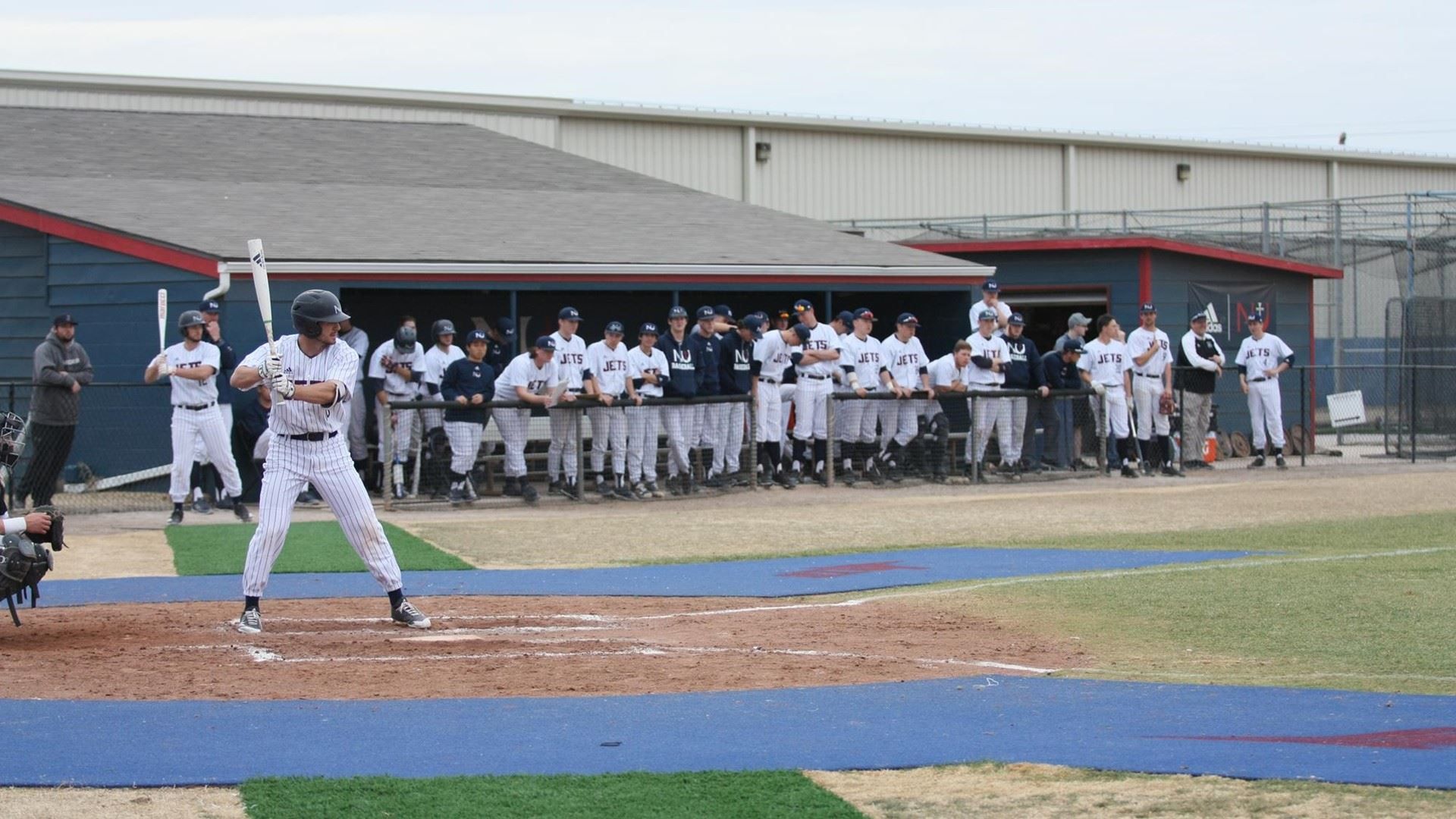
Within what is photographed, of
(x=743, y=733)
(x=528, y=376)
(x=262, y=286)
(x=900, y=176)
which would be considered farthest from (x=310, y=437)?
(x=900, y=176)

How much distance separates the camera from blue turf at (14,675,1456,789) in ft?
20.1

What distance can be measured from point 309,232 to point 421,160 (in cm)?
656

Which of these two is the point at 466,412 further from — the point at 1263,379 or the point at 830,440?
the point at 1263,379

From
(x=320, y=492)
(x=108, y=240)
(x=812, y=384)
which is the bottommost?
(x=320, y=492)

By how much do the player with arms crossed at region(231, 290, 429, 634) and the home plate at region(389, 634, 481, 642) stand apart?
1.39 ft

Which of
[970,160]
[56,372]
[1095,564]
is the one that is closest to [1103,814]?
[1095,564]

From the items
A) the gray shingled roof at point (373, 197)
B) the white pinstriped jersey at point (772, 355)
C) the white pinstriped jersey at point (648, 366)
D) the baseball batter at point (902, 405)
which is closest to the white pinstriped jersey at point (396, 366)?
the gray shingled roof at point (373, 197)

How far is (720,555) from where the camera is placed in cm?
1387

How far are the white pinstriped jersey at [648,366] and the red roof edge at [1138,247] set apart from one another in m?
8.10

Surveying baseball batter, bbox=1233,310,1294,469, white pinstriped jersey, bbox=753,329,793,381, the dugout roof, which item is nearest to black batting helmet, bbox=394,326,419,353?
the dugout roof

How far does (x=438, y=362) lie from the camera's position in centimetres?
1883

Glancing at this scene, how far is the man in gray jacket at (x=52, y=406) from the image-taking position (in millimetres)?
16000

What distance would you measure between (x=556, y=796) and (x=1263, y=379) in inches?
695

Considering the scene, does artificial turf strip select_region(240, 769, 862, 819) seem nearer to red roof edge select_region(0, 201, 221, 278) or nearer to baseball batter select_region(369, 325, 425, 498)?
baseball batter select_region(369, 325, 425, 498)
